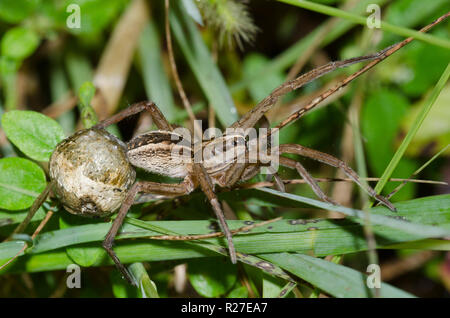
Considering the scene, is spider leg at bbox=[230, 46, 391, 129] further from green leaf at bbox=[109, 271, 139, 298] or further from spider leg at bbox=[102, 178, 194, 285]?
green leaf at bbox=[109, 271, 139, 298]

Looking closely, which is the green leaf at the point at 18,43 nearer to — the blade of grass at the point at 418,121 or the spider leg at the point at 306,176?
the spider leg at the point at 306,176

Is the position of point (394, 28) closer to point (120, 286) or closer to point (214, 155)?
point (214, 155)

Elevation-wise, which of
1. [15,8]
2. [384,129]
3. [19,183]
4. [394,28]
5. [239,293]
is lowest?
[239,293]

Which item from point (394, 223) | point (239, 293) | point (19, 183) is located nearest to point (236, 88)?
point (239, 293)

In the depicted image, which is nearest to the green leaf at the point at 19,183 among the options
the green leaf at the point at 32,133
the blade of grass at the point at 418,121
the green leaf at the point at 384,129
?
the green leaf at the point at 32,133
